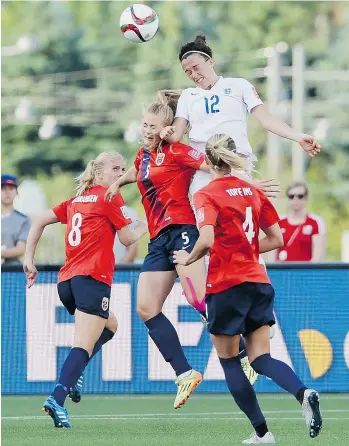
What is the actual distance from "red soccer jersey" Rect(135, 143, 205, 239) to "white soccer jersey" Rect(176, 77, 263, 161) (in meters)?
0.22

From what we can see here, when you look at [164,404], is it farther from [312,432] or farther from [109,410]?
[312,432]

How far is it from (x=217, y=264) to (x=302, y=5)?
47679 millimetres

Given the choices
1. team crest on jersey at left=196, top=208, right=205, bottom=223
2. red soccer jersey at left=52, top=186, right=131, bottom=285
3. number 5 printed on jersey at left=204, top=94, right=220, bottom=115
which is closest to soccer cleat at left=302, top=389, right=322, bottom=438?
team crest on jersey at left=196, top=208, right=205, bottom=223

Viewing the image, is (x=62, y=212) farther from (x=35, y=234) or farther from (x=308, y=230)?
(x=308, y=230)

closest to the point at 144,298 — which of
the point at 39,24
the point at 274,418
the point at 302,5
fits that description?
the point at 274,418

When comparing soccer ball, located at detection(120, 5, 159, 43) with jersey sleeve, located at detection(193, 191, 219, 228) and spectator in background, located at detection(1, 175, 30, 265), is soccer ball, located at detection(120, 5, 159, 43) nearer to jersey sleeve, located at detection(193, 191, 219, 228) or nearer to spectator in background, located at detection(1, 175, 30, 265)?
jersey sleeve, located at detection(193, 191, 219, 228)

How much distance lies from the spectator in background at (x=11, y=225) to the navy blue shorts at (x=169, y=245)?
12.0 ft

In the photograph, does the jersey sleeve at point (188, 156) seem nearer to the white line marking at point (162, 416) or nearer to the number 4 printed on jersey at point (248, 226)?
the number 4 printed on jersey at point (248, 226)

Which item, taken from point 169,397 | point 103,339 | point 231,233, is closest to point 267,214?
point 231,233

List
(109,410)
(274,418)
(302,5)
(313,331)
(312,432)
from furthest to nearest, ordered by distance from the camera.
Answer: (302,5) → (313,331) → (109,410) → (274,418) → (312,432)

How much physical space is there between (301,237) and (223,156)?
5222 millimetres

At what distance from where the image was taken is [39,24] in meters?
60.5

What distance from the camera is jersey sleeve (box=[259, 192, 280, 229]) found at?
9.88 metres

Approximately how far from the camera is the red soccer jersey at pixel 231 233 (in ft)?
31.5
